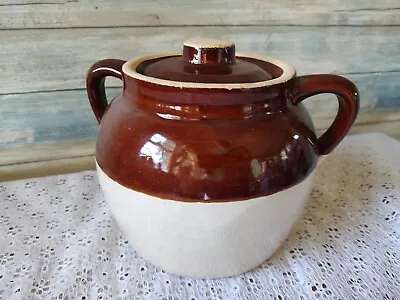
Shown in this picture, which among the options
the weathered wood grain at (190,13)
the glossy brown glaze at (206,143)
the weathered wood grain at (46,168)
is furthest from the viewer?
the weathered wood grain at (46,168)

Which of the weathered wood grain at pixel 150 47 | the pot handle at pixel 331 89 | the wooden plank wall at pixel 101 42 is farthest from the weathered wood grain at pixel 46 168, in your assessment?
the pot handle at pixel 331 89

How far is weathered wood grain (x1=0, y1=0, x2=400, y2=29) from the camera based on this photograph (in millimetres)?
763

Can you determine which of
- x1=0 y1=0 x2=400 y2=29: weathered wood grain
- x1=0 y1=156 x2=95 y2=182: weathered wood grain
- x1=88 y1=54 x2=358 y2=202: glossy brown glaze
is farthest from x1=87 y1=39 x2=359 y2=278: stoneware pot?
x1=0 y1=156 x2=95 y2=182: weathered wood grain

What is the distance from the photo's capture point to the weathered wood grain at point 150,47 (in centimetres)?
79

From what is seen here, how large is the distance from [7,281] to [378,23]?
32.9 inches

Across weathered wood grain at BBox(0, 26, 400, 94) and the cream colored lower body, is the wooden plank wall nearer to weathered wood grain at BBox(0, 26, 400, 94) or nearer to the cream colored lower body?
weathered wood grain at BBox(0, 26, 400, 94)

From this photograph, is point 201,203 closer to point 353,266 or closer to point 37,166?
point 353,266

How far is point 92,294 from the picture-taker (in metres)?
0.55

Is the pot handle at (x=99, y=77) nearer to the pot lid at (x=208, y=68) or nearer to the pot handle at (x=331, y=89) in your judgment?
the pot lid at (x=208, y=68)

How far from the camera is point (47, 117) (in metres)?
0.84

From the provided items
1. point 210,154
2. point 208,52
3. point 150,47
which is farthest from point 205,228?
point 150,47

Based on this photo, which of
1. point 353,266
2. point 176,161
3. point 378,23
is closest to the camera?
point 176,161

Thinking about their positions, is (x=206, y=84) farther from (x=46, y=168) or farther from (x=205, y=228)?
(x=46, y=168)

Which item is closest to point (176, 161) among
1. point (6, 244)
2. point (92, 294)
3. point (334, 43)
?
point (92, 294)
